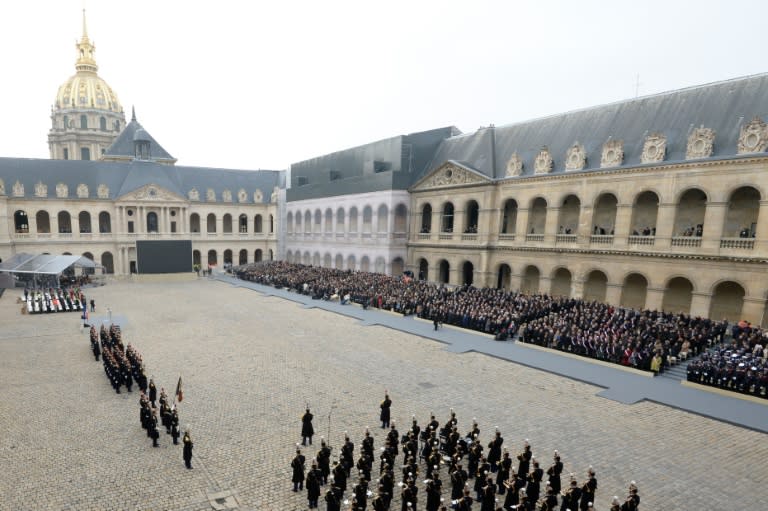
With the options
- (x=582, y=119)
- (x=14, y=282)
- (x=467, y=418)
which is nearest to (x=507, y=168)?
(x=582, y=119)

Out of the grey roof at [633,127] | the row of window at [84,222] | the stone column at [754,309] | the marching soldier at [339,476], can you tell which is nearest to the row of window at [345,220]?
the grey roof at [633,127]

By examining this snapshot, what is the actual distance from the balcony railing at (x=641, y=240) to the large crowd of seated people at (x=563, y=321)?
16.0 feet

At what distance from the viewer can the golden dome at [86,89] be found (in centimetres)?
8588

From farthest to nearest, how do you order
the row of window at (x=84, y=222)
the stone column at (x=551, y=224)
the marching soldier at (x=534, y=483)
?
the row of window at (x=84, y=222) < the stone column at (x=551, y=224) < the marching soldier at (x=534, y=483)

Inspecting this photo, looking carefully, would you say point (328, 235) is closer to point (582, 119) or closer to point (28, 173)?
point (582, 119)

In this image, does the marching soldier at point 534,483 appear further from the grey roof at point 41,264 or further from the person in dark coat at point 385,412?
the grey roof at point 41,264

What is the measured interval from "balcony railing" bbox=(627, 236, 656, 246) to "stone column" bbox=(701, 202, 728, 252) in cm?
293

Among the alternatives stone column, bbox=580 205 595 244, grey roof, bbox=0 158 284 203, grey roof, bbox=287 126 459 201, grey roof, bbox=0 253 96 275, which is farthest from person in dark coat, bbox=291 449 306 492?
grey roof, bbox=0 158 284 203

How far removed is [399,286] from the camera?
120 ft

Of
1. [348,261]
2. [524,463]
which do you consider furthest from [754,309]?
[348,261]

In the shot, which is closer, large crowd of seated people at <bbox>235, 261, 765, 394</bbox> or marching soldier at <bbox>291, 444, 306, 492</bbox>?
marching soldier at <bbox>291, 444, 306, 492</bbox>

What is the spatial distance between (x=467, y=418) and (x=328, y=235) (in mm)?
44112

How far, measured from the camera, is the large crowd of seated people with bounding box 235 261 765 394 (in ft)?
66.0

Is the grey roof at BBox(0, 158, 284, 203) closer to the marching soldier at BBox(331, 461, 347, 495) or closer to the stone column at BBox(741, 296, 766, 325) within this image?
the marching soldier at BBox(331, 461, 347, 495)
